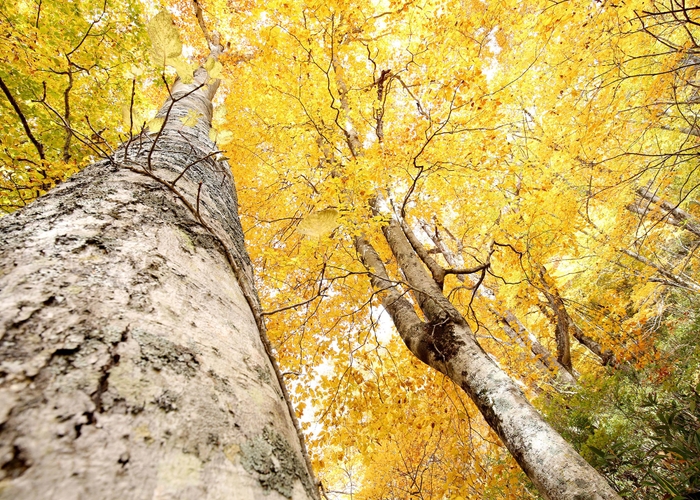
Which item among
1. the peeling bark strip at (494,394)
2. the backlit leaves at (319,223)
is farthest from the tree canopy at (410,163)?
the peeling bark strip at (494,394)

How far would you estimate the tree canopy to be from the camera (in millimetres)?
3389

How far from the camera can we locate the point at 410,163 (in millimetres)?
4578

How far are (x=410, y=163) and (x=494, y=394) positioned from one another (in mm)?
3405

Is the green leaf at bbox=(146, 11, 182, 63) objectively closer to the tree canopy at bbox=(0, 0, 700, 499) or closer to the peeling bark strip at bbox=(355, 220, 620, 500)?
the tree canopy at bbox=(0, 0, 700, 499)

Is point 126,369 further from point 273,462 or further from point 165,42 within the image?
point 165,42

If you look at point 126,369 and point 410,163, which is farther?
point 410,163

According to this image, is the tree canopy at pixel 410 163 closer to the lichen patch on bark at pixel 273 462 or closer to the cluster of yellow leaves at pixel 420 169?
the cluster of yellow leaves at pixel 420 169

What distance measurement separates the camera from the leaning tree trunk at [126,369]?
27 cm

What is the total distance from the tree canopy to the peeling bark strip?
28cm

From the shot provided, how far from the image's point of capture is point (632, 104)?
6.43 meters

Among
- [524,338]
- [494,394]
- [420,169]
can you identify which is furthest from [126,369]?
[524,338]

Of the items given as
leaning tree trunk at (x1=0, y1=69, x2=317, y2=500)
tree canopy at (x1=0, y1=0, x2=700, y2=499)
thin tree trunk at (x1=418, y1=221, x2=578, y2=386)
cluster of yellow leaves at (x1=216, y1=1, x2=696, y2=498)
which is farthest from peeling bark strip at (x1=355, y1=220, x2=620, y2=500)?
thin tree trunk at (x1=418, y1=221, x2=578, y2=386)

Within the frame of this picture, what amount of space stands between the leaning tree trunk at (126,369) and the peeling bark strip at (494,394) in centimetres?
152

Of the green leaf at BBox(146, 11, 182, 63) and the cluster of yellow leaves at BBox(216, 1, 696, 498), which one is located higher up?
the cluster of yellow leaves at BBox(216, 1, 696, 498)
